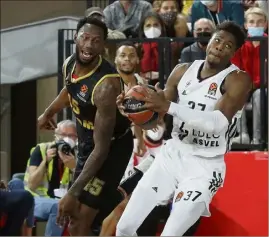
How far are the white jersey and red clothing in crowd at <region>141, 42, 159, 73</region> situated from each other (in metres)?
3.09

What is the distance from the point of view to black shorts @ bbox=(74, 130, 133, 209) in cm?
732

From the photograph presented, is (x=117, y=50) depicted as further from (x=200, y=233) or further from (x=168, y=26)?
(x=200, y=233)

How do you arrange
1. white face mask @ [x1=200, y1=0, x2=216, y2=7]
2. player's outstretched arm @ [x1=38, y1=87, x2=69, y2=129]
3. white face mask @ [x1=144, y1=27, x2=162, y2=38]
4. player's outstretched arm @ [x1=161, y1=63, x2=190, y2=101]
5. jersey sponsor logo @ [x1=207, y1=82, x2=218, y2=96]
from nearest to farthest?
jersey sponsor logo @ [x1=207, y1=82, x2=218, y2=96]
player's outstretched arm @ [x1=161, y1=63, x2=190, y2=101]
player's outstretched arm @ [x1=38, y1=87, x2=69, y2=129]
white face mask @ [x1=144, y1=27, x2=162, y2=38]
white face mask @ [x1=200, y1=0, x2=216, y2=7]

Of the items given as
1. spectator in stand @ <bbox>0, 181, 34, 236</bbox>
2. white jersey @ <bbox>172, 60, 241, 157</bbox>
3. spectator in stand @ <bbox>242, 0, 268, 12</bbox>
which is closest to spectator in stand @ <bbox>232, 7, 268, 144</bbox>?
spectator in stand @ <bbox>242, 0, 268, 12</bbox>

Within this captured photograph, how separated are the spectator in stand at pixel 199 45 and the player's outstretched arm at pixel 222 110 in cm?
280

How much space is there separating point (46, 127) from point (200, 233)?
2078 millimetres

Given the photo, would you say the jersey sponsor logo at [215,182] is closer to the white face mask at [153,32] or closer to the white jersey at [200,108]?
the white jersey at [200,108]

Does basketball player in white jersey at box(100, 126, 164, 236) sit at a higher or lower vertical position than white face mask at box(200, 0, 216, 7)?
lower

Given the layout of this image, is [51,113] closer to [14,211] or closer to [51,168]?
[14,211]

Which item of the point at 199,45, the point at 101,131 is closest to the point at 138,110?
the point at 101,131

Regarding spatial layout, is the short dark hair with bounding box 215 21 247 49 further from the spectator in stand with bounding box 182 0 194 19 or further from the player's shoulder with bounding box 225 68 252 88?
the spectator in stand with bounding box 182 0 194 19

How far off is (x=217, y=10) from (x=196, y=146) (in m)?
4.03

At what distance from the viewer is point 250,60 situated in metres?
10.1

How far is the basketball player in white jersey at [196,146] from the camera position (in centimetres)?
685
